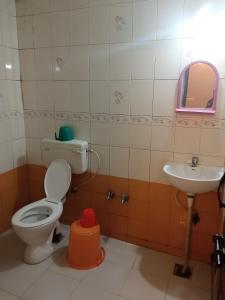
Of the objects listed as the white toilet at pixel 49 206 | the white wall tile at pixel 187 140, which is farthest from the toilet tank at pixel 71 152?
the white wall tile at pixel 187 140

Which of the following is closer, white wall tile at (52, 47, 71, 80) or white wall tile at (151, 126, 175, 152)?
white wall tile at (151, 126, 175, 152)

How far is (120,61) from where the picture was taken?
6.41 feet

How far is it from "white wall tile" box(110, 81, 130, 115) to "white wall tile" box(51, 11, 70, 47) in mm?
585

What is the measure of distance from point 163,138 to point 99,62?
819 millimetres

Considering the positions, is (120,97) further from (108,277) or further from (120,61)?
(108,277)

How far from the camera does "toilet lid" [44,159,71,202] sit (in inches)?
87.2

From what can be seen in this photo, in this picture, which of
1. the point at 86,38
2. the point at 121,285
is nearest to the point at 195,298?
the point at 121,285

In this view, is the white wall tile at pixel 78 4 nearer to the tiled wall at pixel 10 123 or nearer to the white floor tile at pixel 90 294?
the tiled wall at pixel 10 123

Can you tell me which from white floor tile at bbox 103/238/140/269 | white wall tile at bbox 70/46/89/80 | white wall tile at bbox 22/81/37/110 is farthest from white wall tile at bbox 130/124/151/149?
white wall tile at bbox 22/81/37/110

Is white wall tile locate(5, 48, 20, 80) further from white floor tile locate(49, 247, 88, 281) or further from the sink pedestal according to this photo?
the sink pedestal

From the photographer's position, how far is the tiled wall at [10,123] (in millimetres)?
2186

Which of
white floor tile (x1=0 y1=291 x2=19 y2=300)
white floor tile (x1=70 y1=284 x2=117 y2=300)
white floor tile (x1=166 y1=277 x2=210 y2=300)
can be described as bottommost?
white floor tile (x1=166 y1=277 x2=210 y2=300)

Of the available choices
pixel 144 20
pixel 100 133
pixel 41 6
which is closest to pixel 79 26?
pixel 41 6

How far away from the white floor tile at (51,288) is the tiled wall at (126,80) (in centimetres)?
67
